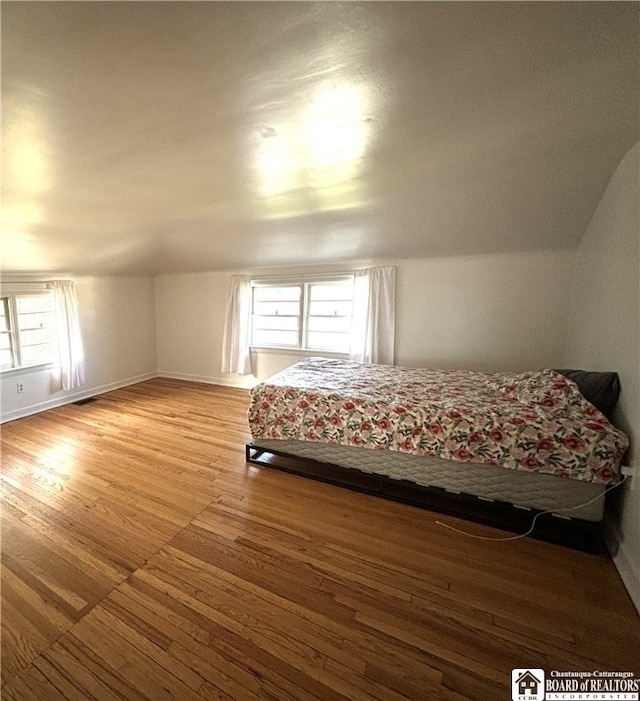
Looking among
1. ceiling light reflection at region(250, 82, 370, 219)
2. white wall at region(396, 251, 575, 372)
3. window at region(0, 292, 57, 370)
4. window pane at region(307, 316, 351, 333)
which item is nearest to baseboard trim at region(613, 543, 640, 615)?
white wall at region(396, 251, 575, 372)

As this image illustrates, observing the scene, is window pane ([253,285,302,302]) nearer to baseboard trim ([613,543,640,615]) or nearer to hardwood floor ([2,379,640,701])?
hardwood floor ([2,379,640,701])

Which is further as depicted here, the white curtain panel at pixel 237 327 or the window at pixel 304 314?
the white curtain panel at pixel 237 327

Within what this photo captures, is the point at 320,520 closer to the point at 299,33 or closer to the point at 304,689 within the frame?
the point at 304,689

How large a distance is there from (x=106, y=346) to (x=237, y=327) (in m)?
1.98

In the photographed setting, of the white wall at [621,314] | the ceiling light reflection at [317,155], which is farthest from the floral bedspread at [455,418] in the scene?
the ceiling light reflection at [317,155]

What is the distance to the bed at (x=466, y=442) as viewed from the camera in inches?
64.9

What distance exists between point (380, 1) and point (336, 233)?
2.04m

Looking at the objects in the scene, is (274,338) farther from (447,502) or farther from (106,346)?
(447,502)

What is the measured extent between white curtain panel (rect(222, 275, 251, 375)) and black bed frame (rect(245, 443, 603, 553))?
6.88 feet

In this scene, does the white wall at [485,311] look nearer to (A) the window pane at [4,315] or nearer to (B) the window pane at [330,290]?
(B) the window pane at [330,290]

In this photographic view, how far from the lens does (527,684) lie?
3.49 feet

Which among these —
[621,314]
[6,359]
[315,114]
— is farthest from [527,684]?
[6,359]

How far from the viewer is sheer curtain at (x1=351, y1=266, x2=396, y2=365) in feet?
11.9

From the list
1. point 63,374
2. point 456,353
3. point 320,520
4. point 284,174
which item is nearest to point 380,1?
point 284,174
